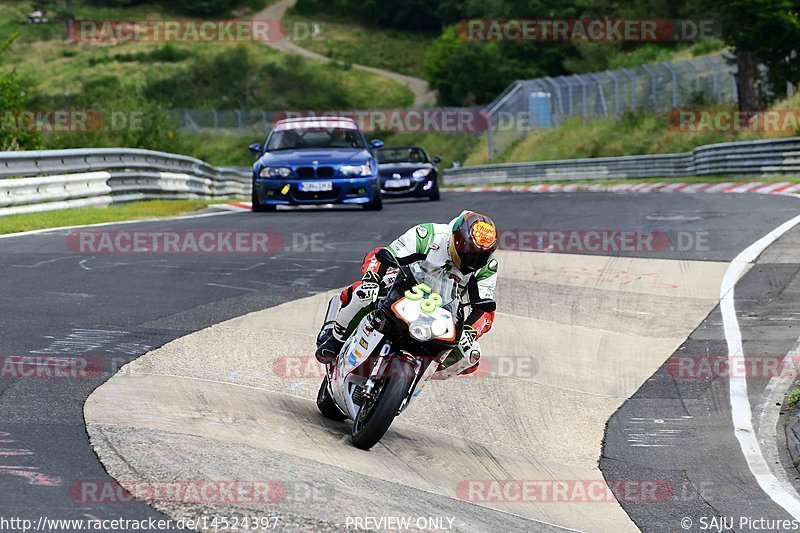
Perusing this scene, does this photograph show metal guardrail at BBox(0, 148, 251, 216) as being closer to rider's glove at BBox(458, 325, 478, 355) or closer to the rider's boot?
the rider's boot

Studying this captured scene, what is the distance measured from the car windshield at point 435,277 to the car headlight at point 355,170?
12849 millimetres

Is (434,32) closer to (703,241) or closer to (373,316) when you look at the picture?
(703,241)

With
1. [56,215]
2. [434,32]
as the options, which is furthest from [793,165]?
[434,32]

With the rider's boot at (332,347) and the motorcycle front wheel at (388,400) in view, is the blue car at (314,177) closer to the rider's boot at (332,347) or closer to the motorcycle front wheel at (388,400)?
the rider's boot at (332,347)

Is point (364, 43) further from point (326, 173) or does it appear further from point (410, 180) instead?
point (326, 173)

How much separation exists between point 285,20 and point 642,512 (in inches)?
3947

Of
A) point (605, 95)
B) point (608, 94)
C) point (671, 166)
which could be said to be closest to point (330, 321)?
point (671, 166)

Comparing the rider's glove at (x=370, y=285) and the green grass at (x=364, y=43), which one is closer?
the rider's glove at (x=370, y=285)

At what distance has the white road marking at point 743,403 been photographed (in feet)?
21.5

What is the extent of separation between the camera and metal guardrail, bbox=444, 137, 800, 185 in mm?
27672

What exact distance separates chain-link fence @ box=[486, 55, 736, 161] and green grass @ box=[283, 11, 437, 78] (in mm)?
42440

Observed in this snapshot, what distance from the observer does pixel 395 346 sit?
254 inches

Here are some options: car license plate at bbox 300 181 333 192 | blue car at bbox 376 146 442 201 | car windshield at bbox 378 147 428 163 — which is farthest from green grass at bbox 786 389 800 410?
car windshield at bbox 378 147 428 163

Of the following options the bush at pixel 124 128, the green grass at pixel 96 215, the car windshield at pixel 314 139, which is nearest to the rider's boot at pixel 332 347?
the green grass at pixel 96 215
